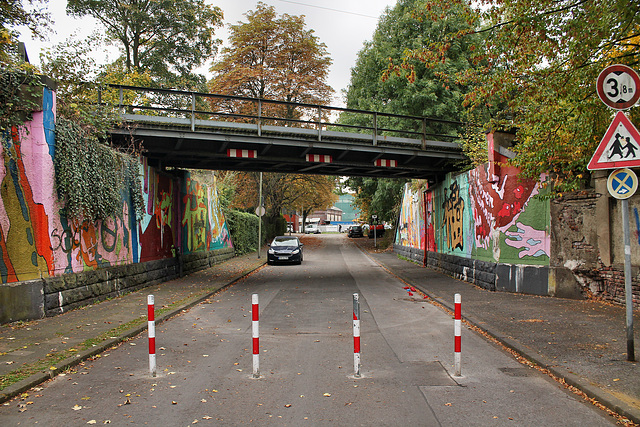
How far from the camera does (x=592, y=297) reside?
10.9 metres

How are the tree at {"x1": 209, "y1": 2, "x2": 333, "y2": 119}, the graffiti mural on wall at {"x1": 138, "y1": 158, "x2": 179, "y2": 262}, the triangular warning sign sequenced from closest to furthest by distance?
the triangular warning sign → the graffiti mural on wall at {"x1": 138, "y1": 158, "x2": 179, "y2": 262} → the tree at {"x1": 209, "y1": 2, "x2": 333, "y2": 119}

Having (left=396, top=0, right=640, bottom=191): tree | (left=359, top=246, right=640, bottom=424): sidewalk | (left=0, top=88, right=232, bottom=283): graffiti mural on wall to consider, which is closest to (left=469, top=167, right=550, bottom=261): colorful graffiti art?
(left=359, top=246, right=640, bottom=424): sidewalk

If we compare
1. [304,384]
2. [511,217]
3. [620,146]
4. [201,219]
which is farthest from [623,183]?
[201,219]

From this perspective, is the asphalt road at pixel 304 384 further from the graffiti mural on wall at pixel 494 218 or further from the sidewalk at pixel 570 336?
the graffiti mural on wall at pixel 494 218

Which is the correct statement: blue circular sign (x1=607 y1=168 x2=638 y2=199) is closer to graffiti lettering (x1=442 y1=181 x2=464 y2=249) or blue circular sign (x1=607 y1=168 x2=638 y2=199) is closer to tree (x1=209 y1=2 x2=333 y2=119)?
graffiti lettering (x1=442 y1=181 x2=464 y2=249)

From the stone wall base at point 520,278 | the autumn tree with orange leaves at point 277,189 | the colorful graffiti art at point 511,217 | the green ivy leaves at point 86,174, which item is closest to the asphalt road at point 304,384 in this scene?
the green ivy leaves at point 86,174

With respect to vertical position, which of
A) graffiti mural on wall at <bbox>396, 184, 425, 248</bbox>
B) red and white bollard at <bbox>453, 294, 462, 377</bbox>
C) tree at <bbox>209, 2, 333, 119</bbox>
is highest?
tree at <bbox>209, 2, 333, 119</bbox>

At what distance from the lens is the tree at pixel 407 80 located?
963 inches

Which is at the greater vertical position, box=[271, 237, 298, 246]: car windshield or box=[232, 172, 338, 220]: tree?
box=[232, 172, 338, 220]: tree

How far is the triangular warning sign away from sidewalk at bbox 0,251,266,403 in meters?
7.65

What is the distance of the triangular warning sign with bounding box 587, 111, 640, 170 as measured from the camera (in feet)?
19.4

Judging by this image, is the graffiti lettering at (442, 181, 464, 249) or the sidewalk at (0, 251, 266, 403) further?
the graffiti lettering at (442, 181, 464, 249)

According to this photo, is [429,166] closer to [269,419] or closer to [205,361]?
[205,361]

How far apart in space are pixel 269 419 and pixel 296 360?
2.11 m
